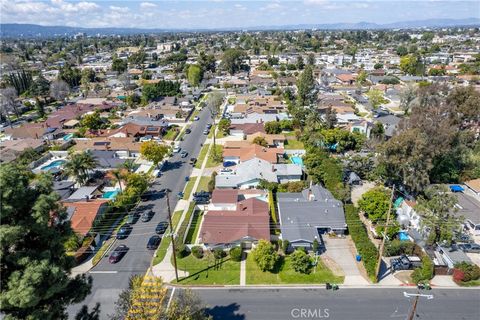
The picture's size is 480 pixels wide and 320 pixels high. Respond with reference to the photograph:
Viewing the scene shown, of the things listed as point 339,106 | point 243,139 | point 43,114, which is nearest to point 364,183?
point 243,139

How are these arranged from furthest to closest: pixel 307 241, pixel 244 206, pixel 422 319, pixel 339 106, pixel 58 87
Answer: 1. pixel 58 87
2. pixel 339 106
3. pixel 244 206
4. pixel 307 241
5. pixel 422 319

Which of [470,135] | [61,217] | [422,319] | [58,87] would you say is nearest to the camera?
[61,217]

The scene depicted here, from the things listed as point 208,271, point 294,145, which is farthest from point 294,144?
point 208,271

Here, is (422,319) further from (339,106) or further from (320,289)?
(339,106)

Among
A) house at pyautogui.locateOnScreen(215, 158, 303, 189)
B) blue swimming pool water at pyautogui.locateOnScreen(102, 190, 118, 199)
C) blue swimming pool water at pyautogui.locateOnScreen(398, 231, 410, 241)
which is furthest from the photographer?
house at pyautogui.locateOnScreen(215, 158, 303, 189)

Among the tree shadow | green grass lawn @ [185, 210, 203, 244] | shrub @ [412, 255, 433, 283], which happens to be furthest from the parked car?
green grass lawn @ [185, 210, 203, 244]

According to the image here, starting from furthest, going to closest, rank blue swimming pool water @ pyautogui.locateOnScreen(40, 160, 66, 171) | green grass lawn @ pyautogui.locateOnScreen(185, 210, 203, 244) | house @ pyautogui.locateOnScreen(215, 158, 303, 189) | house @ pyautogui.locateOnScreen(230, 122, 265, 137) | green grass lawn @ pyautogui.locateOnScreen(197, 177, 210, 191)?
house @ pyautogui.locateOnScreen(230, 122, 265, 137), blue swimming pool water @ pyautogui.locateOnScreen(40, 160, 66, 171), green grass lawn @ pyautogui.locateOnScreen(197, 177, 210, 191), house @ pyautogui.locateOnScreen(215, 158, 303, 189), green grass lawn @ pyautogui.locateOnScreen(185, 210, 203, 244)

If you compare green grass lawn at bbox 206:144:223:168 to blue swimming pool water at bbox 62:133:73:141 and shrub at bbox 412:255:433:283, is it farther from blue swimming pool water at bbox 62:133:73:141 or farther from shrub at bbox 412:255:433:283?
shrub at bbox 412:255:433:283
